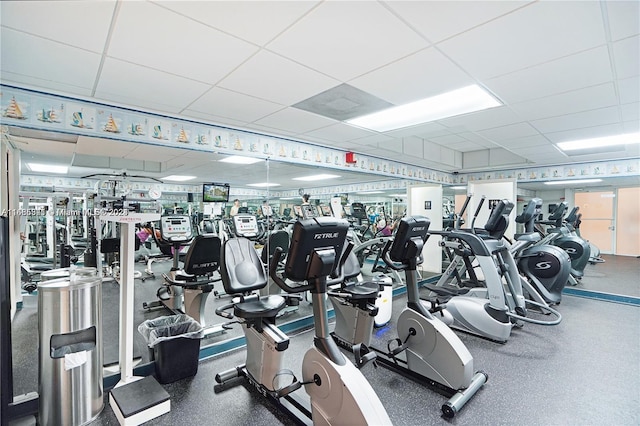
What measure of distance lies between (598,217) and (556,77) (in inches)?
338

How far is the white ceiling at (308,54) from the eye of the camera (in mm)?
1591

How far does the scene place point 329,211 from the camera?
15.1 feet

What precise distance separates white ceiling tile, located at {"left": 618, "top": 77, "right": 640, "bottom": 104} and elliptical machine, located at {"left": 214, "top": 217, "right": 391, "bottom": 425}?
2723 millimetres

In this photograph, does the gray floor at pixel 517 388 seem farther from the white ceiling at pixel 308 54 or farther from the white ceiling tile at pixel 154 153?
the white ceiling at pixel 308 54

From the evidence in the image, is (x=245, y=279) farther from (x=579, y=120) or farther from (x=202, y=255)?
(x=579, y=120)

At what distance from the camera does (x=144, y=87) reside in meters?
2.47

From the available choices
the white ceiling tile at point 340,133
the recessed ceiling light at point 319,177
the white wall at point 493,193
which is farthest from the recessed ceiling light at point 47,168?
the white wall at point 493,193

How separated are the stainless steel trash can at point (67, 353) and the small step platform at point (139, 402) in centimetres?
17

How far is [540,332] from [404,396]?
240 cm

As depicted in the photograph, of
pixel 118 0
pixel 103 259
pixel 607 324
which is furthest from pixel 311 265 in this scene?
pixel 607 324

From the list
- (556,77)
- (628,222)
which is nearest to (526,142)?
(556,77)

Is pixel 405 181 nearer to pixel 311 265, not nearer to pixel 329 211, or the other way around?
pixel 329 211

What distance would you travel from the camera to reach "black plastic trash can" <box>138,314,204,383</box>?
2551 millimetres

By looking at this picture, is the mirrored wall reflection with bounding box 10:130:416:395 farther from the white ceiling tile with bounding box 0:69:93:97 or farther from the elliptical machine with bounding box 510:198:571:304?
the elliptical machine with bounding box 510:198:571:304
